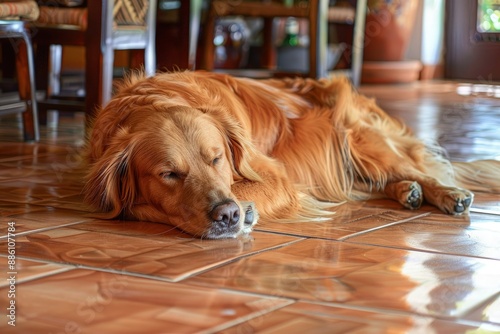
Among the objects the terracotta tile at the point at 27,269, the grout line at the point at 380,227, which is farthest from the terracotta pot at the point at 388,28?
the terracotta tile at the point at 27,269

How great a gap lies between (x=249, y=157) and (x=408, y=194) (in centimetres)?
52

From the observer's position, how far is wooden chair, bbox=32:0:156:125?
3441 millimetres

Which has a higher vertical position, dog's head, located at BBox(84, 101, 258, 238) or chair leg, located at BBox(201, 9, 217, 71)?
chair leg, located at BBox(201, 9, 217, 71)

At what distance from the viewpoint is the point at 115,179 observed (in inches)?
89.2

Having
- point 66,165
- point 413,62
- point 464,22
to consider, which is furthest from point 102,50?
point 464,22

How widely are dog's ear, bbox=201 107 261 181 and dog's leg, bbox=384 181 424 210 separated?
0.48 m

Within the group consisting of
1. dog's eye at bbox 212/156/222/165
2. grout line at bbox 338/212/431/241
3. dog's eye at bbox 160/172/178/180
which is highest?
dog's eye at bbox 212/156/222/165

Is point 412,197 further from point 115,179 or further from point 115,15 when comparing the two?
point 115,15

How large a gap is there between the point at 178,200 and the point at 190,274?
1.47ft

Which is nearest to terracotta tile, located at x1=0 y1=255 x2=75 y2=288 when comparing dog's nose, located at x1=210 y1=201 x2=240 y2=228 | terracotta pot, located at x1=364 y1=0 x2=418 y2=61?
dog's nose, located at x1=210 y1=201 x2=240 y2=228

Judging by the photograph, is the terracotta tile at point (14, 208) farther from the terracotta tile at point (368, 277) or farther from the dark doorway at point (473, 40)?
the dark doorway at point (473, 40)

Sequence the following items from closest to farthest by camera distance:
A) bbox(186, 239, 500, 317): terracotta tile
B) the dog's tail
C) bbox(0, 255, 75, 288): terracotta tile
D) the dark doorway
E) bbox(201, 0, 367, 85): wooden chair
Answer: bbox(186, 239, 500, 317): terracotta tile → bbox(0, 255, 75, 288): terracotta tile → the dog's tail → bbox(201, 0, 367, 85): wooden chair → the dark doorway

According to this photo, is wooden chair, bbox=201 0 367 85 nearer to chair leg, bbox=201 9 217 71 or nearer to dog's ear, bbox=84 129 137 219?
chair leg, bbox=201 9 217 71

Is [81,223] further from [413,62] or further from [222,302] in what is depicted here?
[413,62]
